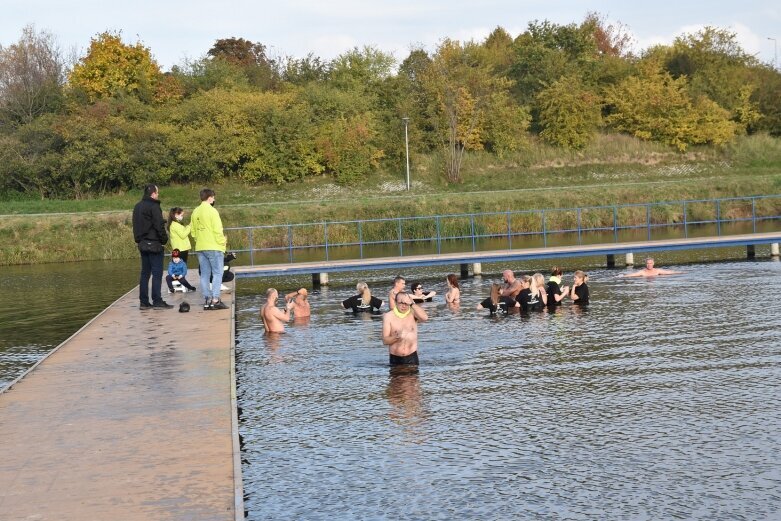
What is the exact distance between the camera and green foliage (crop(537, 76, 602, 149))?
68000 millimetres

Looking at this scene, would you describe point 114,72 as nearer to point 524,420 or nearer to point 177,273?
point 177,273

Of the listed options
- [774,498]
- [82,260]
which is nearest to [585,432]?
[774,498]

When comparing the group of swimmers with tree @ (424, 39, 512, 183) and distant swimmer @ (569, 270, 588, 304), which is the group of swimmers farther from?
tree @ (424, 39, 512, 183)

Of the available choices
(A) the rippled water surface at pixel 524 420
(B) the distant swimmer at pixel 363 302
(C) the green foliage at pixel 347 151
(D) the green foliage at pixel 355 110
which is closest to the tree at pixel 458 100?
(D) the green foliage at pixel 355 110

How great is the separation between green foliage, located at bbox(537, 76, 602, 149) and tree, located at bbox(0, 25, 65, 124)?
3124 cm

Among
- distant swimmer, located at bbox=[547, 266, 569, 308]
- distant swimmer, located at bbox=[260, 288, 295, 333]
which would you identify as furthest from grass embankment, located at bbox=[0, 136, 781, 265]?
distant swimmer, located at bbox=[260, 288, 295, 333]

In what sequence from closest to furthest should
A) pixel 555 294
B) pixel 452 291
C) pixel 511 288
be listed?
pixel 511 288 < pixel 555 294 < pixel 452 291

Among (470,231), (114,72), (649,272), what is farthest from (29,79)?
(649,272)

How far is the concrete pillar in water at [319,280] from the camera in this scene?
98.5 feet

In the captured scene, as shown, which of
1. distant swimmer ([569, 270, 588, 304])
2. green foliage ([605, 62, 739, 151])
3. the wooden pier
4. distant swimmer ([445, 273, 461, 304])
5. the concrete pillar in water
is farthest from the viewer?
green foliage ([605, 62, 739, 151])

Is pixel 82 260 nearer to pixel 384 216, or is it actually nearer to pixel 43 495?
pixel 384 216

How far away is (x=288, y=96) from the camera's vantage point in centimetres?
6688

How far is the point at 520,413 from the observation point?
12.0 meters

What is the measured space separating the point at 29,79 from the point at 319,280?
151 feet
